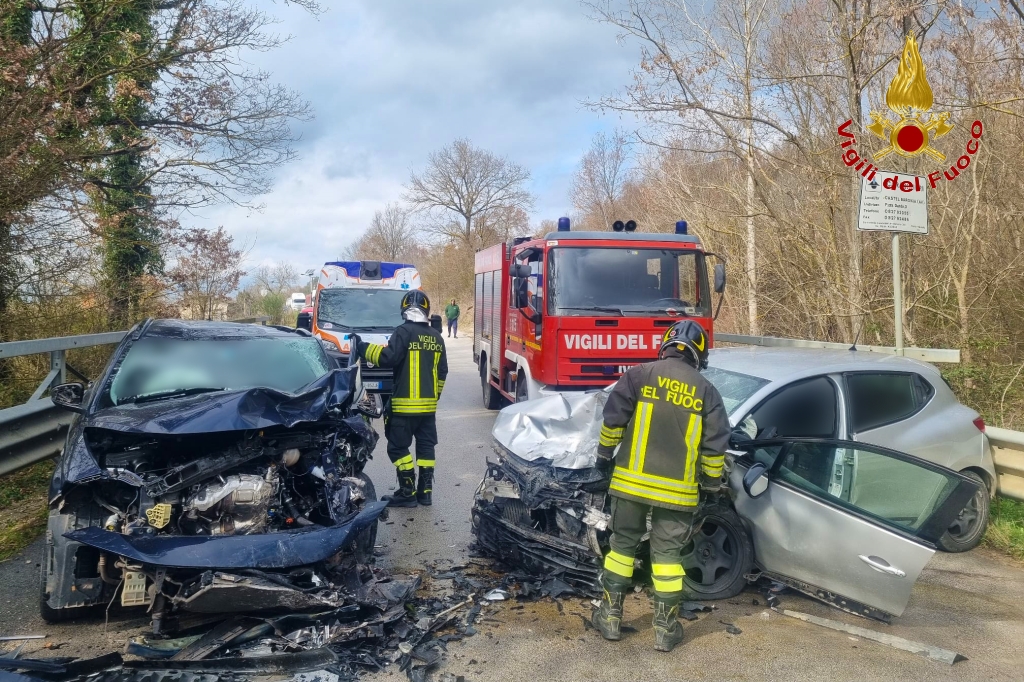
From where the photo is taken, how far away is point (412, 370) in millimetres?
6590

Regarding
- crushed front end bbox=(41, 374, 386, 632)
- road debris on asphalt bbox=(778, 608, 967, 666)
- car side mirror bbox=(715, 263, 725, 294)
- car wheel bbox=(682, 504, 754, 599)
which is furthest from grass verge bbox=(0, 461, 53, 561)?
car side mirror bbox=(715, 263, 725, 294)

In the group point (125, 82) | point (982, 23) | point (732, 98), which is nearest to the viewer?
point (982, 23)

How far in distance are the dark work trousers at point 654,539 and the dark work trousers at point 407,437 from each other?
109 inches

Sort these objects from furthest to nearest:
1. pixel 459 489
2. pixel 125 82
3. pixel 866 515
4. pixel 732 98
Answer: pixel 732 98 → pixel 125 82 → pixel 459 489 → pixel 866 515

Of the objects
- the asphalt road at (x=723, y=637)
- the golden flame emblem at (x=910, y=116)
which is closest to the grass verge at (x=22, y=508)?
the asphalt road at (x=723, y=637)

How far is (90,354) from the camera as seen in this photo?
9945 mm

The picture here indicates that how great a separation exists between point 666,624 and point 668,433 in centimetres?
101

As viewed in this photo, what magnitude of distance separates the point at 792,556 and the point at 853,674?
77 cm

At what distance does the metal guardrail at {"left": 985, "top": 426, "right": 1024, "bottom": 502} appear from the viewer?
5.83 meters

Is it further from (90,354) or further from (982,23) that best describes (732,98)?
(90,354)

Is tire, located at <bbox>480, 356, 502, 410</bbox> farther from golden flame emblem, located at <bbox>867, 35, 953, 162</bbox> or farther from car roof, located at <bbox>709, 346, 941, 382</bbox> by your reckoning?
golden flame emblem, located at <bbox>867, 35, 953, 162</bbox>

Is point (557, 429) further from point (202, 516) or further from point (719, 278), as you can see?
point (719, 278)

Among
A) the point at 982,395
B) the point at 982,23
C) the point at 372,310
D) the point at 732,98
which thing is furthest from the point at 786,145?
the point at 372,310

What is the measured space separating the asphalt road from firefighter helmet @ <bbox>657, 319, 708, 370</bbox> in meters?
1.54
